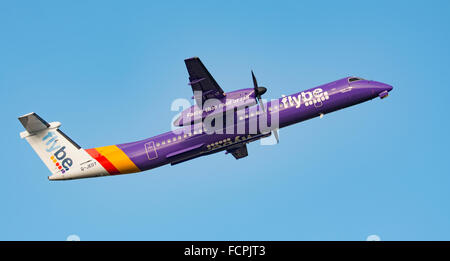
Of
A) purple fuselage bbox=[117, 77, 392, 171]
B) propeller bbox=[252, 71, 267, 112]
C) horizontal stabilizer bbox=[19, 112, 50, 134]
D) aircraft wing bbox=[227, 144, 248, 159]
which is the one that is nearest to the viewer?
propeller bbox=[252, 71, 267, 112]

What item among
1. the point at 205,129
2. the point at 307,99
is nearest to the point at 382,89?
the point at 307,99

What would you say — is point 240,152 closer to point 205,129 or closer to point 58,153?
point 205,129

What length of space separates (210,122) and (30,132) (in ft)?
43.4

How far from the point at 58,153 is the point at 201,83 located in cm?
1246

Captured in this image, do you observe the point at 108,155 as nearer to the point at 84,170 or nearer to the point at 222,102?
the point at 84,170

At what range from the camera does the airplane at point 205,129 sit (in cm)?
3878

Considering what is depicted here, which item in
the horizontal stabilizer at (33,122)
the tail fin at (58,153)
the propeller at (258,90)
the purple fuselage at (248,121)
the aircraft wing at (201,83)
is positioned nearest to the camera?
the aircraft wing at (201,83)

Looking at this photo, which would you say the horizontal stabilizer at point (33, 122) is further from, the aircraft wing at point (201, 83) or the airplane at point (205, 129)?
the aircraft wing at point (201, 83)

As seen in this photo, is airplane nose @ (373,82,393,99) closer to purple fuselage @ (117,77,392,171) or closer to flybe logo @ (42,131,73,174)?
purple fuselage @ (117,77,392,171)

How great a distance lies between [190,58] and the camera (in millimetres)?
36031

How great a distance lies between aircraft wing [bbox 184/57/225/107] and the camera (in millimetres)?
36375

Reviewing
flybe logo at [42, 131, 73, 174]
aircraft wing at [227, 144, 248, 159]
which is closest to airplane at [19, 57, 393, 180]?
flybe logo at [42, 131, 73, 174]

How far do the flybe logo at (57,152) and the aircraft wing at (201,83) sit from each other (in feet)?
36.0

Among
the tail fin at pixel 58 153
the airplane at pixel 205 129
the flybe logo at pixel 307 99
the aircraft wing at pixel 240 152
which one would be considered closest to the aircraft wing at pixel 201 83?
the airplane at pixel 205 129
